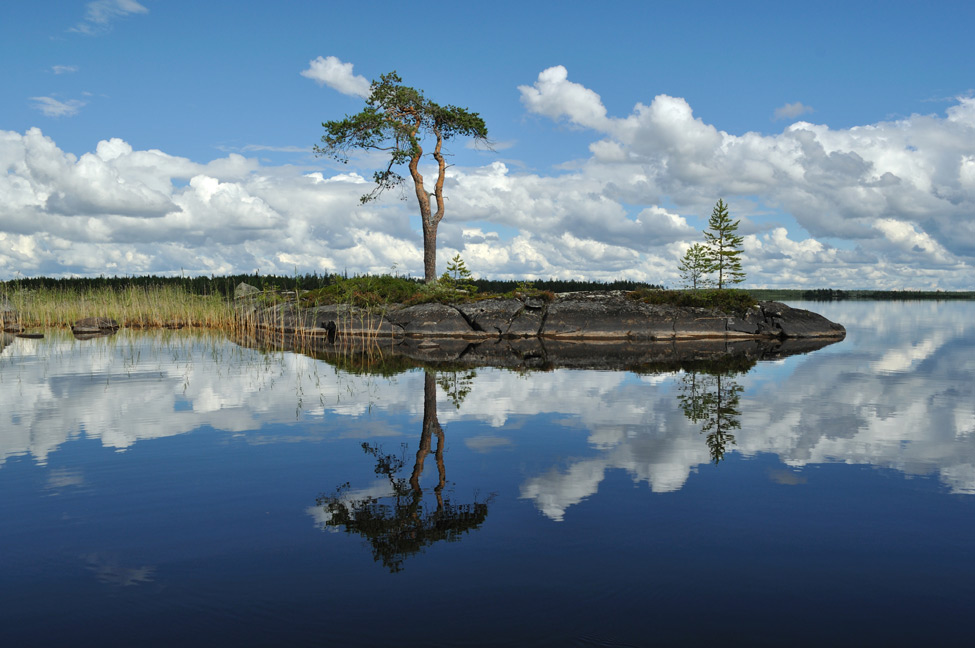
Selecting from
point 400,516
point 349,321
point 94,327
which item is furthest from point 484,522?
point 94,327

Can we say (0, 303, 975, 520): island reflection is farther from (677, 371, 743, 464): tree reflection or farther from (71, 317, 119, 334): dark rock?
(71, 317, 119, 334): dark rock

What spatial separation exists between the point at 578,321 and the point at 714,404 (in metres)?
11.5

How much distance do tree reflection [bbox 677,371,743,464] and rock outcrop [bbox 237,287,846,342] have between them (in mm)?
8061

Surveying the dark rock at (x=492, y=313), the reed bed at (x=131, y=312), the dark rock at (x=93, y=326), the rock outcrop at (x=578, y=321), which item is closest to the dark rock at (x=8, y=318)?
the reed bed at (x=131, y=312)

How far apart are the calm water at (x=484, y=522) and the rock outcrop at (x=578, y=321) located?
11.1m

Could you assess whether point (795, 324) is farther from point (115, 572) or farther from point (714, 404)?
point (115, 572)

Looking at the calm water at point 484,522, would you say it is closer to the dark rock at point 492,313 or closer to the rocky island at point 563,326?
the rocky island at point 563,326

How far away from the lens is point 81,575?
329 cm

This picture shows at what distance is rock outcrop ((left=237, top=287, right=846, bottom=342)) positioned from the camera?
1947 centimetres

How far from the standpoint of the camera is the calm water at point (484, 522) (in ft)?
9.36

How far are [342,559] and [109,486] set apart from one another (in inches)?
97.5

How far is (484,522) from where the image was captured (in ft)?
13.0

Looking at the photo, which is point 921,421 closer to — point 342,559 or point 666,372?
point 666,372

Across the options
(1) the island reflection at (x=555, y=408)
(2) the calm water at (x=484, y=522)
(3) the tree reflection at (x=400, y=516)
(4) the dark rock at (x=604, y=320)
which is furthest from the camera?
(4) the dark rock at (x=604, y=320)
